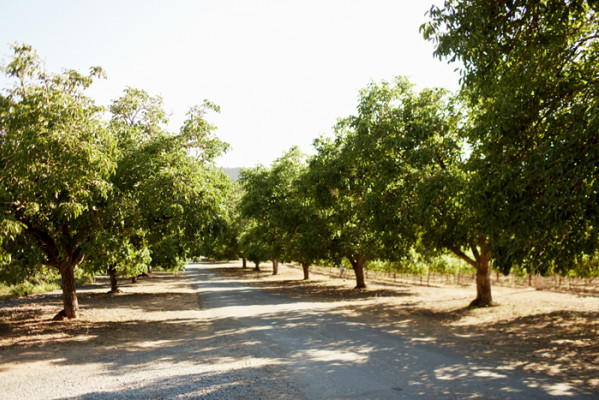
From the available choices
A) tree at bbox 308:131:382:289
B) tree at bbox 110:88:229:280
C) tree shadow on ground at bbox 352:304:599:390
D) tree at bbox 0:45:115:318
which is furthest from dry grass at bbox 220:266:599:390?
tree at bbox 0:45:115:318

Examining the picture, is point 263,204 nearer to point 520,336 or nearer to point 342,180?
point 342,180

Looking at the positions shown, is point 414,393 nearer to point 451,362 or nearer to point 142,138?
point 451,362

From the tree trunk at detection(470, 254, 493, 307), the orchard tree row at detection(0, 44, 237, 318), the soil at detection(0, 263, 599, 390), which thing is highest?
the orchard tree row at detection(0, 44, 237, 318)

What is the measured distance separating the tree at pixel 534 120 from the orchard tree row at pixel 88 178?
8173 mm

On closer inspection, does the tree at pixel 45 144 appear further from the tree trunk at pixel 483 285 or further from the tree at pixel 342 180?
the tree trunk at pixel 483 285

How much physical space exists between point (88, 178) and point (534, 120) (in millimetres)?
10415

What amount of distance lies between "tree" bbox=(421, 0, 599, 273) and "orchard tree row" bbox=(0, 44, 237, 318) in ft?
26.8

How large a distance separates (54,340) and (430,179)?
40.5ft

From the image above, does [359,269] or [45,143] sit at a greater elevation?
[45,143]

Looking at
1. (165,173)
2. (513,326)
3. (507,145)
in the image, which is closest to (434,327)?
(513,326)

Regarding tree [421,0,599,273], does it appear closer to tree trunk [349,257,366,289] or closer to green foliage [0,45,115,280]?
green foliage [0,45,115,280]

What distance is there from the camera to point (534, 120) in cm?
813

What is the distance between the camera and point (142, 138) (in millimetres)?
14352

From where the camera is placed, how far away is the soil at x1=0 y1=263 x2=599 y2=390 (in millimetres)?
8984
